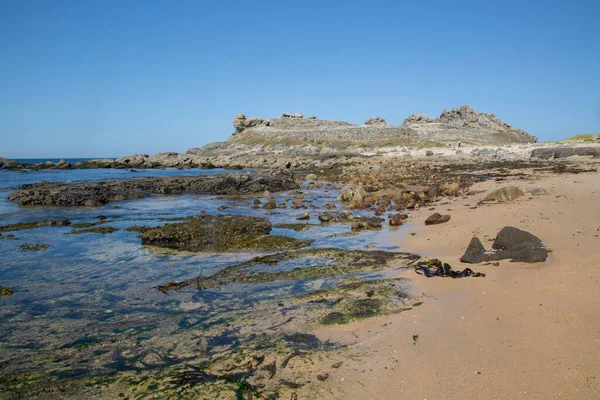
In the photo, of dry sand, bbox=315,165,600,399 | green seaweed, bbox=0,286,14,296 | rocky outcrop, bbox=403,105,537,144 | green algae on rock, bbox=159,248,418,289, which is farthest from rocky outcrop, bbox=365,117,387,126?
green seaweed, bbox=0,286,14,296

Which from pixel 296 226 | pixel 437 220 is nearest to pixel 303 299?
pixel 296 226

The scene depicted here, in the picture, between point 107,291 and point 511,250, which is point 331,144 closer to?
point 511,250

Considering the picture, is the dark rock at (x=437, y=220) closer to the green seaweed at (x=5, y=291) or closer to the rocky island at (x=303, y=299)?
the rocky island at (x=303, y=299)

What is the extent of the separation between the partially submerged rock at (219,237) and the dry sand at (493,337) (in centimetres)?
333

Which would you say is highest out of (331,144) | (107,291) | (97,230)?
(331,144)

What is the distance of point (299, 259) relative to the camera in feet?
22.7

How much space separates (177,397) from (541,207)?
9.37 m

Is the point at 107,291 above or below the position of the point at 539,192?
below

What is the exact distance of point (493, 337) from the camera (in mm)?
3500

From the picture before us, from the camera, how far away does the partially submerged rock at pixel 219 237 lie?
8000 mm

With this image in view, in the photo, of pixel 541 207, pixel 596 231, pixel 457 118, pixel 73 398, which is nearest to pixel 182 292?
pixel 73 398

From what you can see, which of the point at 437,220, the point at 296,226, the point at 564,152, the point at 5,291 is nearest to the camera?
the point at 5,291

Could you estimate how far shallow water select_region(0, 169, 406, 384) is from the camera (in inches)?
158

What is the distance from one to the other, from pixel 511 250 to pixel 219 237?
18.7 ft
